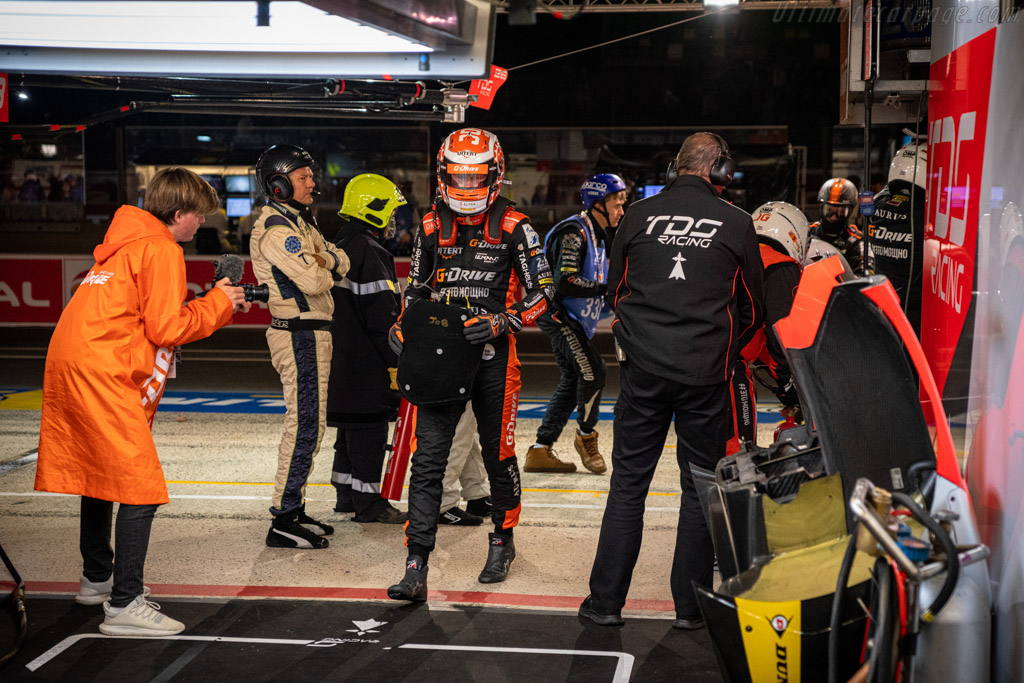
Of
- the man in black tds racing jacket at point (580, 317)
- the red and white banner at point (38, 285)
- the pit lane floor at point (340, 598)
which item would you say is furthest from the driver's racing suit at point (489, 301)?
the red and white banner at point (38, 285)

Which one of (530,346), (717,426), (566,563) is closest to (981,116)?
(717,426)

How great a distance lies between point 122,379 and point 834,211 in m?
6.26

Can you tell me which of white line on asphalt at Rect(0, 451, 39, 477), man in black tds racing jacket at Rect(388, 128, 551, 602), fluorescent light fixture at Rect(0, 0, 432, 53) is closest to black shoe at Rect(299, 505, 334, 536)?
man in black tds racing jacket at Rect(388, 128, 551, 602)

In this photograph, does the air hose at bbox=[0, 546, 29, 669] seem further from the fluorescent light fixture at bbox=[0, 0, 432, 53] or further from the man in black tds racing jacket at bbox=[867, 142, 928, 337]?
the man in black tds racing jacket at bbox=[867, 142, 928, 337]

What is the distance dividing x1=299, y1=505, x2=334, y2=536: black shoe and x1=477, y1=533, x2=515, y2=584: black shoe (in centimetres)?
117

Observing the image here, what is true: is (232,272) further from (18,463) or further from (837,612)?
(18,463)

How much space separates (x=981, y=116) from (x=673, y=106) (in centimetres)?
1870

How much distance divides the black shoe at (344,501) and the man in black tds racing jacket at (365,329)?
1.08 feet

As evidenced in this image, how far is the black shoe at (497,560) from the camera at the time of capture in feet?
17.3

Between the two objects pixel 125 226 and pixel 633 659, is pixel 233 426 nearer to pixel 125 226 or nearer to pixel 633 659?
pixel 125 226

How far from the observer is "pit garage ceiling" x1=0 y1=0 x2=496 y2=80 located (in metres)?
3.24

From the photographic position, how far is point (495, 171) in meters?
5.08

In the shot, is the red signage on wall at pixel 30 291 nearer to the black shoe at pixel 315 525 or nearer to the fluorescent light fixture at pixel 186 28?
the black shoe at pixel 315 525

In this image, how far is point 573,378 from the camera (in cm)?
761
